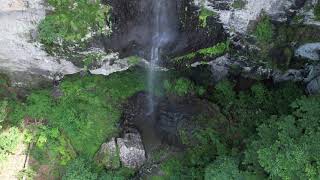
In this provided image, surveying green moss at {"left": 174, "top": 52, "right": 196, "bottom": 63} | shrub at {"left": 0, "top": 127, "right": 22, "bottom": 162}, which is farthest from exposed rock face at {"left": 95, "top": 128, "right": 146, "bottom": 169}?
green moss at {"left": 174, "top": 52, "right": 196, "bottom": 63}

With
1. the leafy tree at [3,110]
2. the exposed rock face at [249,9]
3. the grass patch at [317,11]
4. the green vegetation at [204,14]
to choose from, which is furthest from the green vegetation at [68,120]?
the grass patch at [317,11]

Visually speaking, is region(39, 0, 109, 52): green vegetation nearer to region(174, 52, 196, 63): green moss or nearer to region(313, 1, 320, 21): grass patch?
region(174, 52, 196, 63): green moss

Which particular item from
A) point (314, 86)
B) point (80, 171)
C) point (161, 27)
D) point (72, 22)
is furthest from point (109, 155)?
point (314, 86)

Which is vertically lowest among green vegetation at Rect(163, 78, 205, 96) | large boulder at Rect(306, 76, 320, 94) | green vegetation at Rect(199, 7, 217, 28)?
green vegetation at Rect(163, 78, 205, 96)

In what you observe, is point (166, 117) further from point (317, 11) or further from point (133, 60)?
point (317, 11)

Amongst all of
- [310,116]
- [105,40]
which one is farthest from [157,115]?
[310,116]
